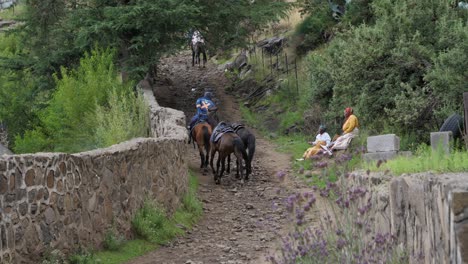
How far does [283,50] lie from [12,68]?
13.7 metres

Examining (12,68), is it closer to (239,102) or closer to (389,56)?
(239,102)

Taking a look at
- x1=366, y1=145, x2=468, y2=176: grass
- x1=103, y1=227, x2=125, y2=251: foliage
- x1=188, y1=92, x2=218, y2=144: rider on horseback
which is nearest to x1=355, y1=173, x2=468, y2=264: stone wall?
x1=366, y1=145, x2=468, y2=176: grass

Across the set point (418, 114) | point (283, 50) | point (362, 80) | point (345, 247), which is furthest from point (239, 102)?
point (345, 247)

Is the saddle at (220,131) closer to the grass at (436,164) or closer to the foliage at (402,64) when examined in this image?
the foliage at (402,64)

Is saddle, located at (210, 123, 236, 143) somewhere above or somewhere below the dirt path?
above

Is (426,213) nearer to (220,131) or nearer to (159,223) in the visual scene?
(159,223)

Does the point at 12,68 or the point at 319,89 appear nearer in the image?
the point at 319,89

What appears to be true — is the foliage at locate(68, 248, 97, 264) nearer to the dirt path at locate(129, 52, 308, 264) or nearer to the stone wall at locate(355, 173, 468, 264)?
the dirt path at locate(129, 52, 308, 264)

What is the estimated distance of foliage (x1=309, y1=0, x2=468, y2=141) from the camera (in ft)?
68.5

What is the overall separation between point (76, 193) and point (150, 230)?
2300 millimetres

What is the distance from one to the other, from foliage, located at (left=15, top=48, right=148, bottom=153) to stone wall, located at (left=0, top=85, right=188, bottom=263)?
4.29 m

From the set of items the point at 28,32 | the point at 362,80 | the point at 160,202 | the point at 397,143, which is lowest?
the point at 160,202

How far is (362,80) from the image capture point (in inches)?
923

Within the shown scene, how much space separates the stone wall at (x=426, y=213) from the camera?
508 cm
